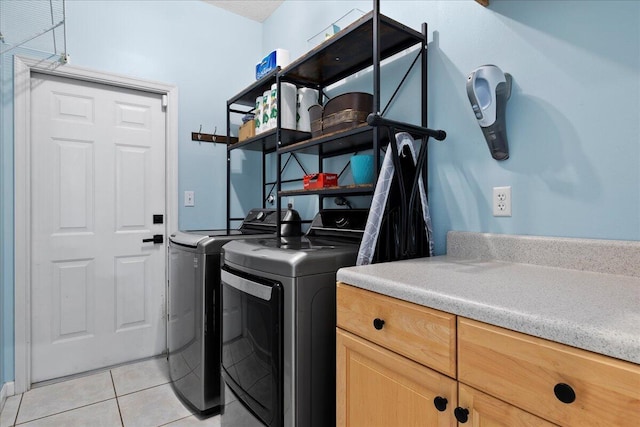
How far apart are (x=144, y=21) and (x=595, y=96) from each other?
2766mm

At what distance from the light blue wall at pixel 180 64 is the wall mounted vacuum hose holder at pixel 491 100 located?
2131 mm

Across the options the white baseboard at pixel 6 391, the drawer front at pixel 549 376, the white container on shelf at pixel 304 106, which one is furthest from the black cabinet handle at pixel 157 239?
the drawer front at pixel 549 376

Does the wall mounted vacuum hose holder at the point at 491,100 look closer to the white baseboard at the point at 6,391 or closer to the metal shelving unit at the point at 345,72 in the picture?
the metal shelving unit at the point at 345,72

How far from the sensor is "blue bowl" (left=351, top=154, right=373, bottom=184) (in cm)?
164

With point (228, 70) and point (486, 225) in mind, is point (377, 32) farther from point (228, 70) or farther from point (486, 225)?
point (228, 70)

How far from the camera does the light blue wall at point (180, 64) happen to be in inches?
81.7

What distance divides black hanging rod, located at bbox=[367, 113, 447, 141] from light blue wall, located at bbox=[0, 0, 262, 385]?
71.7 inches

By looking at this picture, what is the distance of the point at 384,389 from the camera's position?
0.97 m

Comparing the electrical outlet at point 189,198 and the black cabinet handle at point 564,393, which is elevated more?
the electrical outlet at point 189,198

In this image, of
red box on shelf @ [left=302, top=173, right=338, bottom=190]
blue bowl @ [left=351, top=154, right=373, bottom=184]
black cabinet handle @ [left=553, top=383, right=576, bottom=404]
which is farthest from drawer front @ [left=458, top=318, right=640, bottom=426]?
red box on shelf @ [left=302, top=173, right=338, bottom=190]

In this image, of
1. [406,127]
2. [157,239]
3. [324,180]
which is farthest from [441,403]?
[157,239]

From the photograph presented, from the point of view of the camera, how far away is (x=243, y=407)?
149 cm

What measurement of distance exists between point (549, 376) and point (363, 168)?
1.16 m

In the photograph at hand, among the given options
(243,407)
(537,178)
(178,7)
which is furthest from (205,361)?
(178,7)
